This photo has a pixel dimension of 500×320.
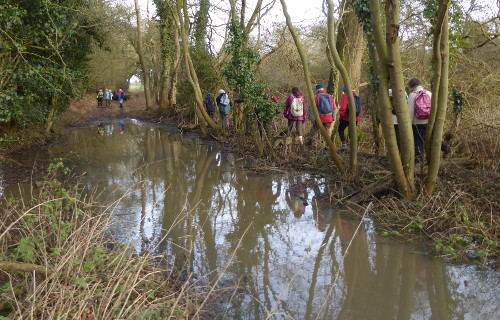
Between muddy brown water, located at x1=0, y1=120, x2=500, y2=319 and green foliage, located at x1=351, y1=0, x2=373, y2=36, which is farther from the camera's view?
green foliage, located at x1=351, y1=0, x2=373, y2=36

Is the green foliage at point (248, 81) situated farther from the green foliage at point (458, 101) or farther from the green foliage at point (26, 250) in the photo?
the green foliage at point (26, 250)

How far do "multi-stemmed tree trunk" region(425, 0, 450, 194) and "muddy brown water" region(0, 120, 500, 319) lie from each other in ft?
4.43

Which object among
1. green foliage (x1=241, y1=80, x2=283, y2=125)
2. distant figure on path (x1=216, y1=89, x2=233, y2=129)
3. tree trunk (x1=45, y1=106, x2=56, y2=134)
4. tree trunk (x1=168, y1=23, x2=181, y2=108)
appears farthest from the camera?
tree trunk (x1=168, y1=23, x2=181, y2=108)

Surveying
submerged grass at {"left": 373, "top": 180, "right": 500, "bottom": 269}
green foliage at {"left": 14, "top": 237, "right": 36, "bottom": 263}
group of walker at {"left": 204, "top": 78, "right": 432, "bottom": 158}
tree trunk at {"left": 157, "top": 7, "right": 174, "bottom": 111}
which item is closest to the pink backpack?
group of walker at {"left": 204, "top": 78, "right": 432, "bottom": 158}

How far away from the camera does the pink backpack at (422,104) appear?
7.48 m

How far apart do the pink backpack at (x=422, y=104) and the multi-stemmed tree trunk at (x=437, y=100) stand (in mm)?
1117

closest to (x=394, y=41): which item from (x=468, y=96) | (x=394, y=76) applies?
(x=394, y=76)

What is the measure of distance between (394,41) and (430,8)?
95 centimetres

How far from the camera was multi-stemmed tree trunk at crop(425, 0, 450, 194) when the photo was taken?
605cm

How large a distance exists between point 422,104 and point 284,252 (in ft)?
12.9

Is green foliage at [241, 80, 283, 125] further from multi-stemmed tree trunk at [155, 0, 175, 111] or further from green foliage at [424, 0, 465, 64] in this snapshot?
multi-stemmed tree trunk at [155, 0, 175, 111]

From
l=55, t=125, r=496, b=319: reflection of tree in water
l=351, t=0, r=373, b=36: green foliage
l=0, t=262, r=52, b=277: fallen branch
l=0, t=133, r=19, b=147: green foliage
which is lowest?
l=55, t=125, r=496, b=319: reflection of tree in water

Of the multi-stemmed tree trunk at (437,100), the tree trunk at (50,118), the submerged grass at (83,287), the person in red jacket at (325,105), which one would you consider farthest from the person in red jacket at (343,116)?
the tree trunk at (50,118)

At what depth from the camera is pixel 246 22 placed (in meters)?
14.3
